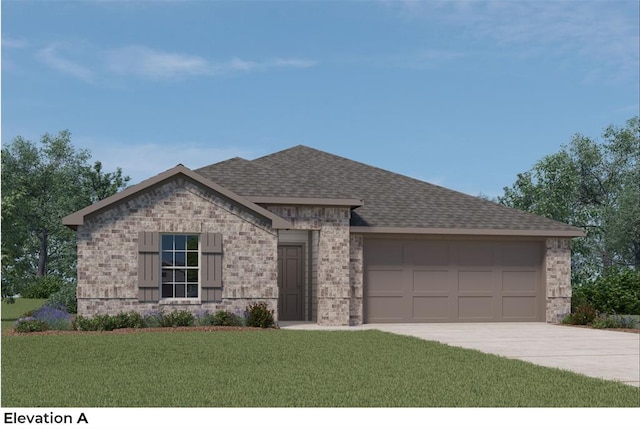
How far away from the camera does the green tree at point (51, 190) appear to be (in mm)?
46531

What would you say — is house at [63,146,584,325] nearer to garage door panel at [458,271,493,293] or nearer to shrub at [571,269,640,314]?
garage door panel at [458,271,493,293]

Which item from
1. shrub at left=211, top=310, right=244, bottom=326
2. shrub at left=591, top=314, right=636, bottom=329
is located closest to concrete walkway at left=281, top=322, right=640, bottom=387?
shrub at left=591, top=314, right=636, bottom=329

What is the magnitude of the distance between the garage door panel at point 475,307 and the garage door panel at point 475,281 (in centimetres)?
24

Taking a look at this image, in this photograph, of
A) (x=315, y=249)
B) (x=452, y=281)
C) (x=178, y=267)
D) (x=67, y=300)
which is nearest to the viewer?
(x=178, y=267)

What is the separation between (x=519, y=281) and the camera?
25125 mm

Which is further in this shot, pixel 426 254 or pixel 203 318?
pixel 426 254

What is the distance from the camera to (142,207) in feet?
69.4

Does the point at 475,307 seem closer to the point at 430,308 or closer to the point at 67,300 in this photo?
the point at 430,308

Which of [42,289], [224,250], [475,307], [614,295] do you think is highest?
[224,250]

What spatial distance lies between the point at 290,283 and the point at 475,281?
556 centimetres

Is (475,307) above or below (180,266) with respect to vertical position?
below

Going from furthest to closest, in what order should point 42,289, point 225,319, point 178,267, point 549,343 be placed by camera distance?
point 42,289
point 178,267
point 225,319
point 549,343

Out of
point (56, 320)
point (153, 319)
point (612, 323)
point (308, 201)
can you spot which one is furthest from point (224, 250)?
point (612, 323)
